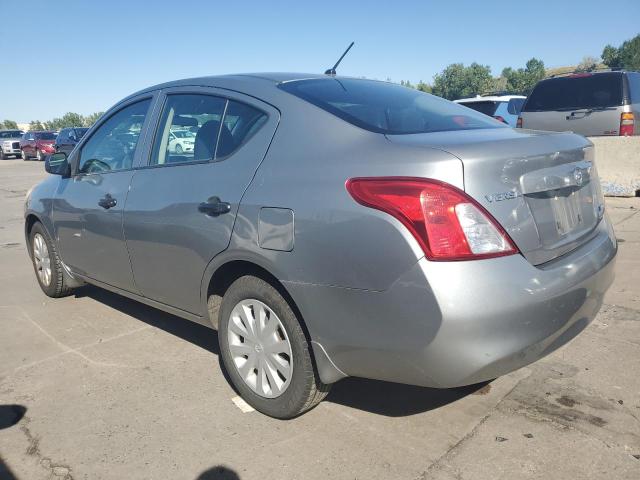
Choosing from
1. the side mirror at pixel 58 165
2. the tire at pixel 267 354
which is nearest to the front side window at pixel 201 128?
the tire at pixel 267 354

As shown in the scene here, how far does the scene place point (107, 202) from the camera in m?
3.68

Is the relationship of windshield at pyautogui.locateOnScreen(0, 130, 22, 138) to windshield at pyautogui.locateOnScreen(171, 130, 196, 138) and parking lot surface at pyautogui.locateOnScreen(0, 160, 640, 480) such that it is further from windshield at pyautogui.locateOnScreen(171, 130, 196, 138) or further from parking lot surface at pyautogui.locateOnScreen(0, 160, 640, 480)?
windshield at pyautogui.locateOnScreen(171, 130, 196, 138)

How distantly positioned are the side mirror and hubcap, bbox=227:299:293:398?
7.67ft

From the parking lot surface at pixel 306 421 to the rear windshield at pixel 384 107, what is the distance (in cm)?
146

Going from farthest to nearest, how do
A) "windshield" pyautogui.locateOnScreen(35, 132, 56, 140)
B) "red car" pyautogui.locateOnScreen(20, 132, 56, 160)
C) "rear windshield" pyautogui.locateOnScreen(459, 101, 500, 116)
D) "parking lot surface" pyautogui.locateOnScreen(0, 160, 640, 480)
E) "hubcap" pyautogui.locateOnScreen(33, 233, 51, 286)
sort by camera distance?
"windshield" pyautogui.locateOnScreen(35, 132, 56, 140) → "red car" pyautogui.locateOnScreen(20, 132, 56, 160) → "rear windshield" pyautogui.locateOnScreen(459, 101, 500, 116) → "hubcap" pyautogui.locateOnScreen(33, 233, 51, 286) → "parking lot surface" pyautogui.locateOnScreen(0, 160, 640, 480)

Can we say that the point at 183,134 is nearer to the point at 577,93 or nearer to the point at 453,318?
the point at 453,318

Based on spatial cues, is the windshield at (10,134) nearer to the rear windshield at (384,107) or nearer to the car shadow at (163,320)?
the car shadow at (163,320)

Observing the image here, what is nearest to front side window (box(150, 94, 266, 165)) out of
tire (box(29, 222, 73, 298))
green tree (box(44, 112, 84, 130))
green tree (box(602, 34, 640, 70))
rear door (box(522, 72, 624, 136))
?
tire (box(29, 222, 73, 298))

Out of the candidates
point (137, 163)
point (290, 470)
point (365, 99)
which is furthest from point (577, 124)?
point (290, 470)

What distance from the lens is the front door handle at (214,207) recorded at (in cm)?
276

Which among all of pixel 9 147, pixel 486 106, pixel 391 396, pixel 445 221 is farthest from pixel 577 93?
pixel 9 147

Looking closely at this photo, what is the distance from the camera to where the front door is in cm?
364

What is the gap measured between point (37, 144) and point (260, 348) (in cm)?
3205

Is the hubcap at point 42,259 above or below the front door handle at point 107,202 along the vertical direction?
below
